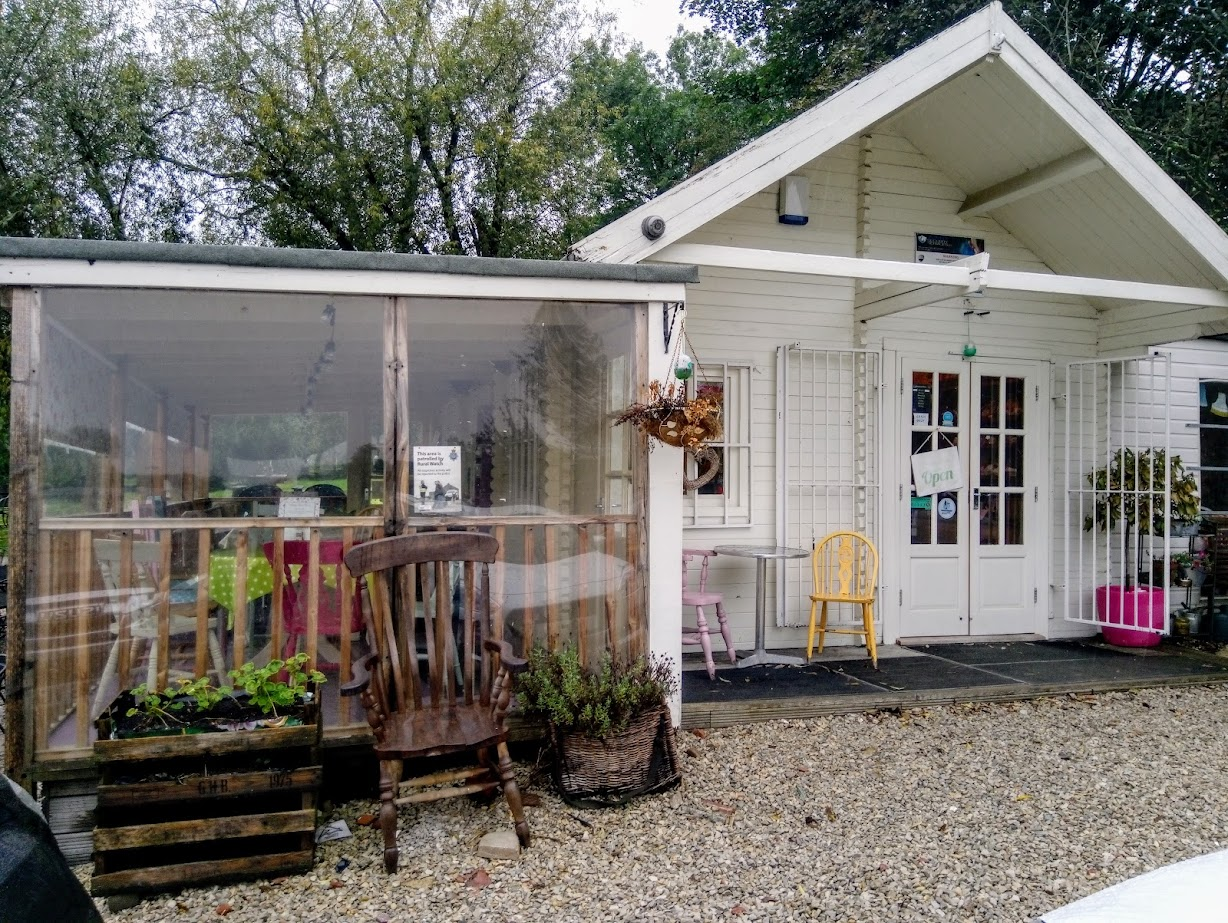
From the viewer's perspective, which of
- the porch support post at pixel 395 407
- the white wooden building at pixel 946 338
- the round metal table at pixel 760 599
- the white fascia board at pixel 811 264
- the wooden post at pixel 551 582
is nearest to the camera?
the porch support post at pixel 395 407

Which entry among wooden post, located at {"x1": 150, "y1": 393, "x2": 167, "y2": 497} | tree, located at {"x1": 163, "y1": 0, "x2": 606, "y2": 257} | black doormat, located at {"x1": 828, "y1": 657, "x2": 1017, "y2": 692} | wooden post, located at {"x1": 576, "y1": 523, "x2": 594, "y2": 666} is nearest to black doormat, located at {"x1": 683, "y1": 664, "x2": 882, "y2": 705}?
black doormat, located at {"x1": 828, "y1": 657, "x2": 1017, "y2": 692}

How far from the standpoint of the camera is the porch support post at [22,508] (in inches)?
128

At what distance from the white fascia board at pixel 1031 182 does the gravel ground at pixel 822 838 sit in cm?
326

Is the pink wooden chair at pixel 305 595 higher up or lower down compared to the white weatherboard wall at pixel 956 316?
lower down

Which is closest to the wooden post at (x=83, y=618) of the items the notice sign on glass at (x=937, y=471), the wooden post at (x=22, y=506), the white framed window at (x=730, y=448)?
the wooden post at (x=22, y=506)

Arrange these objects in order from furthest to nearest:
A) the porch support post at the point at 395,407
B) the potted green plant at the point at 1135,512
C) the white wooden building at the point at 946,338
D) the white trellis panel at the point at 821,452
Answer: the potted green plant at the point at 1135,512 → the white trellis panel at the point at 821,452 → the white wooden building at the point at 946,338 → the porch support post at the point at 395,407

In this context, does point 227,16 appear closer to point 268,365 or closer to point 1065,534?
point 268,365

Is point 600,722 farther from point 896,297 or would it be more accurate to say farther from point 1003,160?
point 1003,160

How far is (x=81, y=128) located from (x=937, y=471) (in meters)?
11.3

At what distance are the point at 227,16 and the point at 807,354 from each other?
414 inches

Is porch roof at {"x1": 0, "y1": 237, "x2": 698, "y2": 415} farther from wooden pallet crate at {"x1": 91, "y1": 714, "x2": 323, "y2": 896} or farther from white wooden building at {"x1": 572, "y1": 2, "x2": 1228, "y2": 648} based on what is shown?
white wooden building at {"x1": 572, "y1": 2, "x2": 1228, "y2": 648}

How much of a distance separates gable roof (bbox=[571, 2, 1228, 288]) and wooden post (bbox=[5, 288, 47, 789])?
2317 millimetres

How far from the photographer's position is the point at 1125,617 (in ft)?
20.5

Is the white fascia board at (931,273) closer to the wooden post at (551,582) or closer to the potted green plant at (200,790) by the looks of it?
the wooden post at (551,582)
